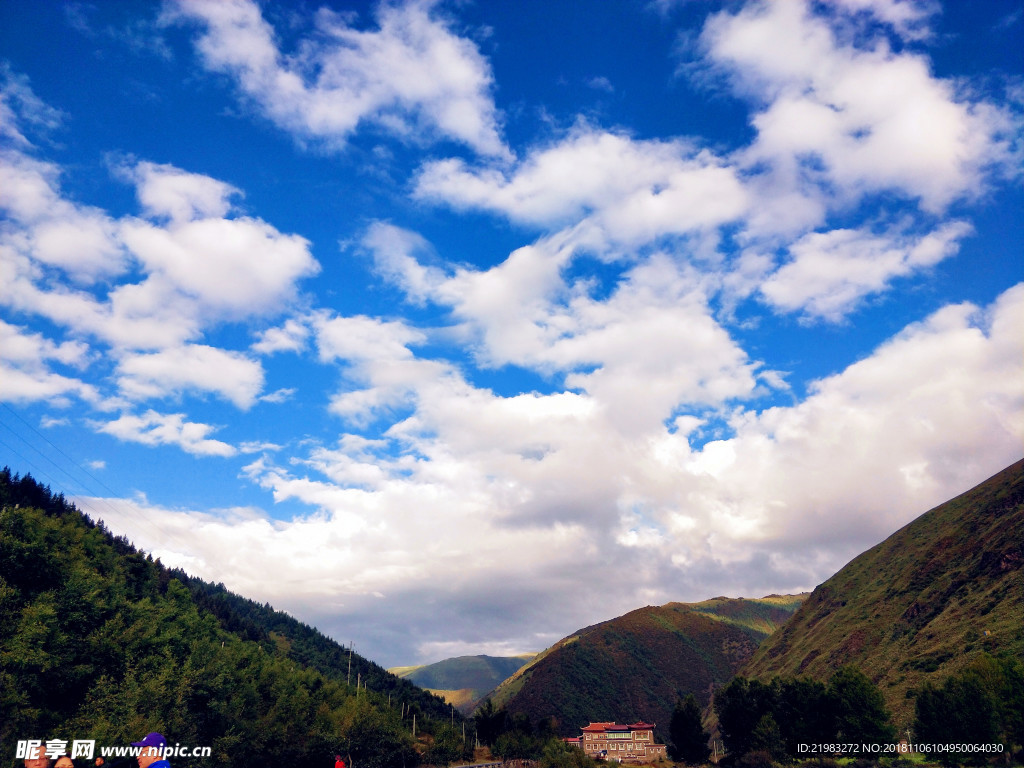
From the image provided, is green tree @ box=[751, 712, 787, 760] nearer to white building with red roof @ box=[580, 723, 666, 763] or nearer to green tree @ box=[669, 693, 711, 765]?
green tree @ box=[669, 693, 711, 765]

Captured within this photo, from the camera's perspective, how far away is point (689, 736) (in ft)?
429

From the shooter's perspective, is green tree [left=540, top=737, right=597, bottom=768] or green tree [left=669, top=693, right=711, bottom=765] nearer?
green tree [left=540, top=737, right=597, bottom=768]

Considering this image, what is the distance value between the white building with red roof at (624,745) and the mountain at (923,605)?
38978 mm

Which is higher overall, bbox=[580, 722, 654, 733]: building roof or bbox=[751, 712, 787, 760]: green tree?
bbox=[751, 712, 787, 760]: green tree

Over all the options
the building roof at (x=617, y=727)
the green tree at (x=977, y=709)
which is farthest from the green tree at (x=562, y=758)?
the green tree at (x=977, y=709)

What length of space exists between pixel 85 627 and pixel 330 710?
60615 mm

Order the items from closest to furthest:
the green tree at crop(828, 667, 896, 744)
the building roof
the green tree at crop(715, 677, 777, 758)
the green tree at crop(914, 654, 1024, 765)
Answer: the green tree at crop(914, 654, 1024, 765) → the green tree at crop(828, 667, 896, 744) → the green tree at crop(715, 677, 777, 758) → the building roof

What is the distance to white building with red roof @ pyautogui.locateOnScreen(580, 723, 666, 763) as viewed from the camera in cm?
14512

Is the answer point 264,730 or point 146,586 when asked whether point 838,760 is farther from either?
point 146,586

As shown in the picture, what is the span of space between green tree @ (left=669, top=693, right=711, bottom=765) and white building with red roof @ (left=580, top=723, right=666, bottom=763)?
14453 millimetres

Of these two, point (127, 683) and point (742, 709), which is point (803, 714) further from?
point (127, 683)

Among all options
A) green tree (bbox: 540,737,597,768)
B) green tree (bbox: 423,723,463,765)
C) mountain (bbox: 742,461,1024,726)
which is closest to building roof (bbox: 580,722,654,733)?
green tree (bbox: 540,737,597,768)

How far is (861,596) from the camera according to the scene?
547 feet

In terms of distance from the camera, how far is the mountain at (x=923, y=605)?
344ft
